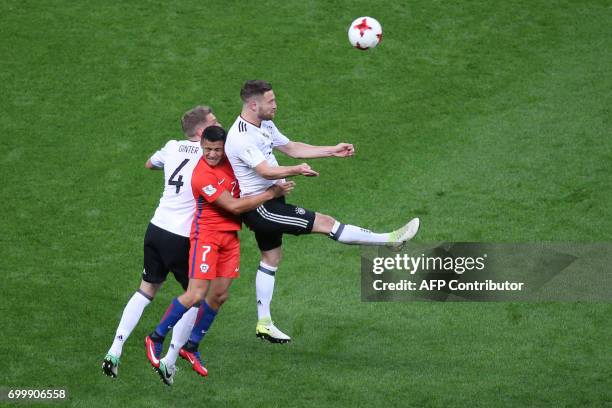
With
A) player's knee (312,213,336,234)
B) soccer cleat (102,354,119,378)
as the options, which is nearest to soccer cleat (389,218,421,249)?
player's knee (312,213,336,234)

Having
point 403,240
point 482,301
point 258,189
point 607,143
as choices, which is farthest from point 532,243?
point 258,189

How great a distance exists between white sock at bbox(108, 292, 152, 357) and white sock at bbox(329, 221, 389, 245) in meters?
2.15

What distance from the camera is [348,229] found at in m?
11.6

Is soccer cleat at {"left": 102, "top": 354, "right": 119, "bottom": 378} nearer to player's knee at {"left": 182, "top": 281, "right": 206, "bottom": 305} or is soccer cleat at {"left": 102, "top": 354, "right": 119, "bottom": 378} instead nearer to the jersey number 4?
player's knee at {"left": 182, "top": 281, "right": 206, "bottom": 305}

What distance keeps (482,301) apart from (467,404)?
3.17 m

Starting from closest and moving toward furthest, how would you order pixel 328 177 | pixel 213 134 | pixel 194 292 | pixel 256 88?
pixel 213 134
pixel 194 292
pixel 256 88
pixel 328 177

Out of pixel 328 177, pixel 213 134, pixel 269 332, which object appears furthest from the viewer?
pixel 328 177

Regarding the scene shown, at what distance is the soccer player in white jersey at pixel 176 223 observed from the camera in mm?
11180

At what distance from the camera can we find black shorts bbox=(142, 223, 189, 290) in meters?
11.2

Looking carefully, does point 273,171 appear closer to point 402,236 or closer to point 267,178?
point 267,178

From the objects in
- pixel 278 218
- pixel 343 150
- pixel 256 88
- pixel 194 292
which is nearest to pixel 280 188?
pixel 278 218

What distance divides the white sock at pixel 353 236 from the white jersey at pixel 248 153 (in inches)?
34.0

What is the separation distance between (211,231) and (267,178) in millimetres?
787

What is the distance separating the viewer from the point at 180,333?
11117 millimetres
